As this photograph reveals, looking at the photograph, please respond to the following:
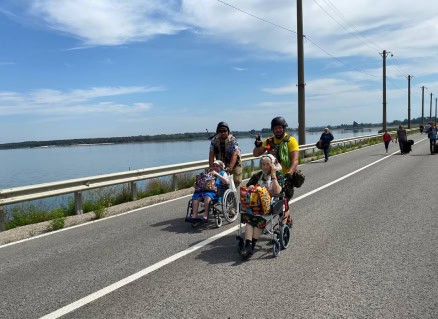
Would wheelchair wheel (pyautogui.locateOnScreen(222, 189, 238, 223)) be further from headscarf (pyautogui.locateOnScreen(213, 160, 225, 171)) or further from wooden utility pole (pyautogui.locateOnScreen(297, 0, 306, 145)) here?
wooden utility pole (pyautogui.locateOnScreen(297, 0, 306, 145))

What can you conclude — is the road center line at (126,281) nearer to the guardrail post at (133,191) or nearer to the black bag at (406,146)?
the guardrail post at (133,191)

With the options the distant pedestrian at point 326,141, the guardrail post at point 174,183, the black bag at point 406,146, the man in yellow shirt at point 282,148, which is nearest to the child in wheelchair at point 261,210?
the man in yellow shirt at point 282,148

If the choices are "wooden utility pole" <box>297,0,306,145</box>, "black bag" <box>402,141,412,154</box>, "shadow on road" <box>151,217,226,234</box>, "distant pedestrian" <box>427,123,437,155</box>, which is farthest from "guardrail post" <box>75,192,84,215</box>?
"distant pedestrian" <box>427,123,437,155</box>

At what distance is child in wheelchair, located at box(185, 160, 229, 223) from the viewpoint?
7.79 metres

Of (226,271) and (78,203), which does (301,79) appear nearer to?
(78,203)

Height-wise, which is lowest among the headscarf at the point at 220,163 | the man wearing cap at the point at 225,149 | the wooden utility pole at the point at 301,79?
the headscarf at the point at 220,163

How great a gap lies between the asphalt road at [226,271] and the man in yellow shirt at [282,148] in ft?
3.89

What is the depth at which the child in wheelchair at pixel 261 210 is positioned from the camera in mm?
5879

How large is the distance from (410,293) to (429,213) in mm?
4669

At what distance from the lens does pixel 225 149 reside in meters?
8.73

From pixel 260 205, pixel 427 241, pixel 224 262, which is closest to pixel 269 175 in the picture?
pixel 260 205

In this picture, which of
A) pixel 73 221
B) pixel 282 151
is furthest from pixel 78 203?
pixel 282 151

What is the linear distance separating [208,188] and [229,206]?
0.74m

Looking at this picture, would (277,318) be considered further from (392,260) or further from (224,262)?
(392,260)
